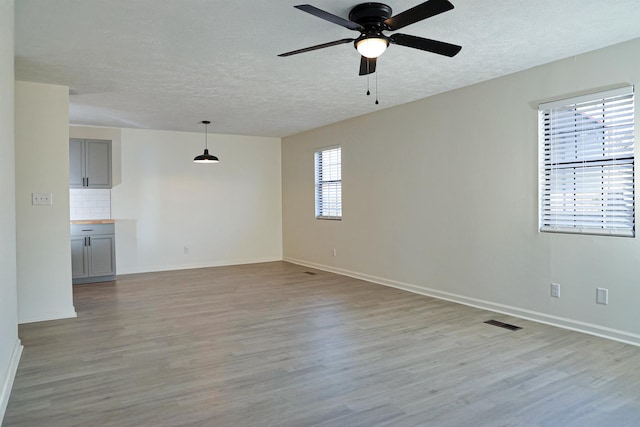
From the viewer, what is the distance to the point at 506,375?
2904mm

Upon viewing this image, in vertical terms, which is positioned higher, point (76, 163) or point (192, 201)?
point (76, 163)

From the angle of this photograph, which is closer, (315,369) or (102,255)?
(315,369)

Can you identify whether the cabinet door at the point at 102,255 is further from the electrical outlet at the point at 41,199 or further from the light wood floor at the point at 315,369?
the electrical outlet at the point at 41,199

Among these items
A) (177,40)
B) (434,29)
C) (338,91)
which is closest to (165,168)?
(338,91)

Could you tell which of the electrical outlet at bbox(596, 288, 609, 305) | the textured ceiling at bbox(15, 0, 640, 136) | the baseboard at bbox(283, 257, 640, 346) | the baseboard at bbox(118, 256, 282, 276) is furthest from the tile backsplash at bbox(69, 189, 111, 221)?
the electrical outlet at bbox(596, 288, 609, 305)

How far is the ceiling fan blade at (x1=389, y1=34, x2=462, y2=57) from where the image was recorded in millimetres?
2693

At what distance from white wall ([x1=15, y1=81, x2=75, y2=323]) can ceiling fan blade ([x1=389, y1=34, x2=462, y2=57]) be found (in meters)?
3.65

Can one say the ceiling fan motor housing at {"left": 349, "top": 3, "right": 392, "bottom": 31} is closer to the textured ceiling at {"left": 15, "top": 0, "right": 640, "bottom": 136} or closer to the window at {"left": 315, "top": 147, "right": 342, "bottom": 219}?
the textured ceiling at {"left": 15, "top": 0, "right": 640, "bottom": 136}

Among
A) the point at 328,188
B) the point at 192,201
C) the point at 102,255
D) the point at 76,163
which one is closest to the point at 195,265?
the point at 192,201

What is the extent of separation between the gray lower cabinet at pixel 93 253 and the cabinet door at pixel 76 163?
2.36 ft

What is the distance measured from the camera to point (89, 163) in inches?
266

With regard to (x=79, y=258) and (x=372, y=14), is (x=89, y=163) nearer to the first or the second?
(x=79, y=258)

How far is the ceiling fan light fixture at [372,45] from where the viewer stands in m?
2.70

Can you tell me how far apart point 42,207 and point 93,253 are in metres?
2.25
